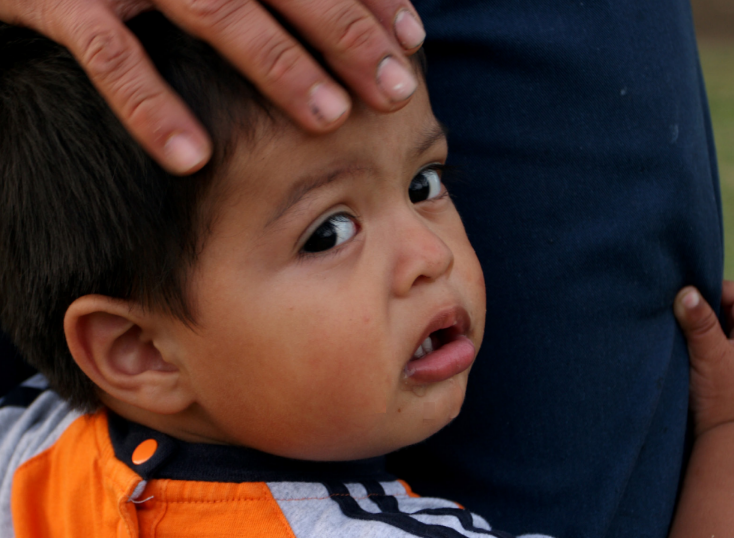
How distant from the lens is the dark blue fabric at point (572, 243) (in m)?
1.34

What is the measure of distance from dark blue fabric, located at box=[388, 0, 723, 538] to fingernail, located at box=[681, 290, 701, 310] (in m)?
0.07

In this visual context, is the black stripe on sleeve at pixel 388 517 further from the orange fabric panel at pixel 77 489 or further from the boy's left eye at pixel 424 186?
the boy's left eye at pixel 424 186

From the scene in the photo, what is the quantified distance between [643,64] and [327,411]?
93 cm

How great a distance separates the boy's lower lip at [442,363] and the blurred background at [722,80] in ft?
8.76

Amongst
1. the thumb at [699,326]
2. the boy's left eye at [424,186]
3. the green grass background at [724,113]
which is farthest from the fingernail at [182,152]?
the green grass background at [724,113]

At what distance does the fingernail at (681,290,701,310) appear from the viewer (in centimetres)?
144

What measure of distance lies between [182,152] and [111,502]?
0.66 metres

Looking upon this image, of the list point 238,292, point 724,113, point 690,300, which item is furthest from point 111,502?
point 724,113

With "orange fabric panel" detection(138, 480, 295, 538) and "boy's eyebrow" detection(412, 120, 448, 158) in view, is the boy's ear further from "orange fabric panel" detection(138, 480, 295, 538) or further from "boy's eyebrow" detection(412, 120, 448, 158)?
"boy's eyebrow" detection(412, 120, 448, 158)

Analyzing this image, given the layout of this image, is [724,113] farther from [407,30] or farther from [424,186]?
[407,30]

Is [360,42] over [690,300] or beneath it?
over

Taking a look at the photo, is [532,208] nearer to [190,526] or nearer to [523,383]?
[523,383]

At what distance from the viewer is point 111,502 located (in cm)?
118

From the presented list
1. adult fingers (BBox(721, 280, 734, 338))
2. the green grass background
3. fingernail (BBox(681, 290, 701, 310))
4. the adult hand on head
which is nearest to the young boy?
the adult hand on head
